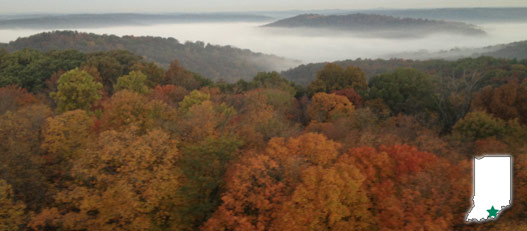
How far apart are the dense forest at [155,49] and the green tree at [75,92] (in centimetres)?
9449

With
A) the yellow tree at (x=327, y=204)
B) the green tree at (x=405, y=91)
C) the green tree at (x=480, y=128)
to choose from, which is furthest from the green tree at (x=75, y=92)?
the green tree at (x=480, y=128)

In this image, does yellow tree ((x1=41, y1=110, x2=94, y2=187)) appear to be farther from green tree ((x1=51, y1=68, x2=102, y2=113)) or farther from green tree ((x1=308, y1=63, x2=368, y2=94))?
green tree ((x1=308, y1=63, x2=368, y2=94))

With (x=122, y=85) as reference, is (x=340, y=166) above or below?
below

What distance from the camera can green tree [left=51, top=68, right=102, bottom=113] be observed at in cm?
3875

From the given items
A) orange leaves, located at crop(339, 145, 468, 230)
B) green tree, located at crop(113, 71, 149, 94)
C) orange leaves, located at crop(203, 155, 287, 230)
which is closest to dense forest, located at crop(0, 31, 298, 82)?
Result: green tree, located at crop(113, 71, 149, 94)

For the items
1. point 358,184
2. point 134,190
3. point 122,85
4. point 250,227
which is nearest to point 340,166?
point 358,184

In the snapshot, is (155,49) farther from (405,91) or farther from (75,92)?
(405,91)

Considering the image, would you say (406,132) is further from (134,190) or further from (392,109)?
(134,190)

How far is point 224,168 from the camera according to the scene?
64.2 feet

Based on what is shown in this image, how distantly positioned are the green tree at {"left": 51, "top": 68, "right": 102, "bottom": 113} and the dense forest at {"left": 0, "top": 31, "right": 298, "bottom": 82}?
9449 centimetres

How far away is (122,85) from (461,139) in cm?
3897

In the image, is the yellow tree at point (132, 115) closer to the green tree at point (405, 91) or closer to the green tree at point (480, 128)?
the green tree at point (480, 128)

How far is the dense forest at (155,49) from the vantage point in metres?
143

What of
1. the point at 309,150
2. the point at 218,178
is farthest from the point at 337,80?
the point at 218,178
